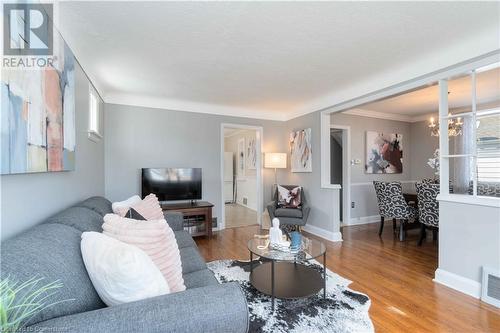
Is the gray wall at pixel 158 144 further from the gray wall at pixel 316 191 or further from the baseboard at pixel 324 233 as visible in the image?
the baseboard at pixel 324 233

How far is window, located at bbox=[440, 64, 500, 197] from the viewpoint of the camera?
2.24m

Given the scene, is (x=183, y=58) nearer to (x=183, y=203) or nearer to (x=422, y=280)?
(x=183, y=203)

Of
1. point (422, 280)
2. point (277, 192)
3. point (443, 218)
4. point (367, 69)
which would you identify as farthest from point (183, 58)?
point (422, 280)

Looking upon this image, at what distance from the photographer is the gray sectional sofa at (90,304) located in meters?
0.80

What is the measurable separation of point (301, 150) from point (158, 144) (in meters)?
2.59

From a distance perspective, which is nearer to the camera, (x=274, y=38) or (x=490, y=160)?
(x=274, y=38)

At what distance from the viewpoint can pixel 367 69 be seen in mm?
2801

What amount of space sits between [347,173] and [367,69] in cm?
258

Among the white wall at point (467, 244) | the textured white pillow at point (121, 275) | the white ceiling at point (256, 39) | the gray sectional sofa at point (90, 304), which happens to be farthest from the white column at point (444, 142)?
the textured white pillow at point (121, 275)

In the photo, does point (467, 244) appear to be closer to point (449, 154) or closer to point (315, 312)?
point (449, 154)

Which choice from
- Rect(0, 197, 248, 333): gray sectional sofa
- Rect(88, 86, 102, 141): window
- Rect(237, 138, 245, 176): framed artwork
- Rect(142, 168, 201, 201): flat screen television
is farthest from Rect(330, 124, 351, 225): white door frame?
Rect(0, 197, 248, 333): gray sectional sofa

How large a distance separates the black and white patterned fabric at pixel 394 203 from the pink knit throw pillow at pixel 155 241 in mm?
3746

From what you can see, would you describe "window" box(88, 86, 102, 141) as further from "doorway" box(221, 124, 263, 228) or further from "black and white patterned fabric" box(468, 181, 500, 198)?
"black and white patterned fabric" box(468, 181, 500, 198)

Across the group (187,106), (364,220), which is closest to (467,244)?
(364,220)
